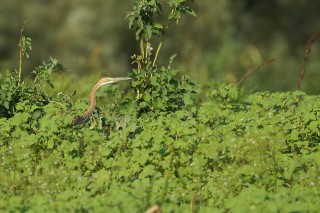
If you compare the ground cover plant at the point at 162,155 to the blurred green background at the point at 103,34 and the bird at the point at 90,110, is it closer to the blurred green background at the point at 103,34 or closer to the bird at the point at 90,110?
the bird at the point at 90,110

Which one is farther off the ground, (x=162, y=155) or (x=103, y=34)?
(x=103, y=34)

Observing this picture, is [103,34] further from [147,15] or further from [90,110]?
[90,110]

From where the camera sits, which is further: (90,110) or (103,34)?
(103,34)

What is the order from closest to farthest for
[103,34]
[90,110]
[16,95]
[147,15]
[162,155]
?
[162,155], [90,110], [16,95], [147,15], [103,34]

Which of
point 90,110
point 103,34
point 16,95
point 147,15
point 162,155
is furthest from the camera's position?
point 103,34

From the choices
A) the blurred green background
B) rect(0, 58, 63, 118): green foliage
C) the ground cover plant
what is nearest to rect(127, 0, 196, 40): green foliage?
the ground cover plant

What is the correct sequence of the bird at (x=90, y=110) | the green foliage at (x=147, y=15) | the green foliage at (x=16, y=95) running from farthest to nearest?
the green foliage at (x=147, y=15), the green foliage at (x=16, y=95), the bird at (x=90, y=110)

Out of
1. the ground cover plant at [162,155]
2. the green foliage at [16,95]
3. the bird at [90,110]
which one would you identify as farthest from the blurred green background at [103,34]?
the ground cover plant at [162,155]

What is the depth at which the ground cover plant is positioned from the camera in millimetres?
7371

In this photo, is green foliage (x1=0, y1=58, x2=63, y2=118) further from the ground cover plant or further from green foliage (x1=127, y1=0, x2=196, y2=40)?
green foliage (x1=127, y1=0, x2=196, y2=40)

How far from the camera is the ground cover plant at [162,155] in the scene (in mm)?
7371

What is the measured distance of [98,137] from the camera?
28.7ft

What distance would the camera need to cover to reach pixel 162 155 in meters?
8.66

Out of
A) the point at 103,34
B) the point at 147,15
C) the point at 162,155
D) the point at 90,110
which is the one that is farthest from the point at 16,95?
the point at 103,34
